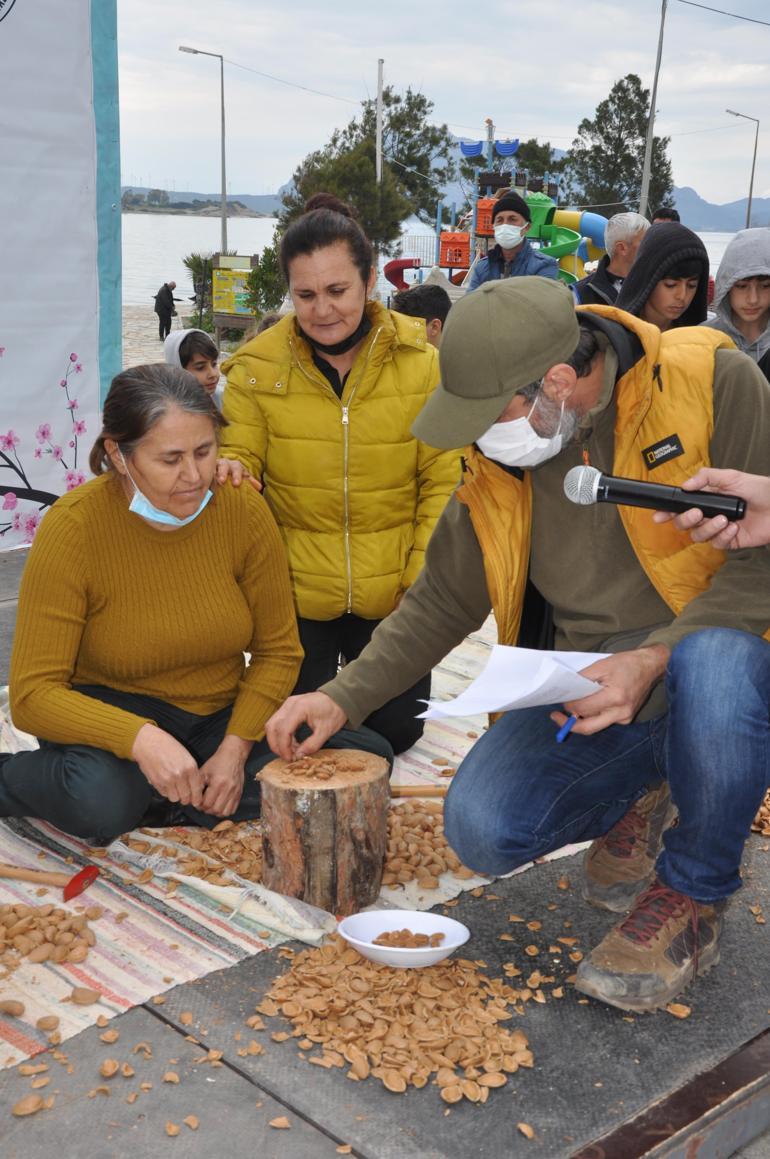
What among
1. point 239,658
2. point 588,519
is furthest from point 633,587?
point 239,658

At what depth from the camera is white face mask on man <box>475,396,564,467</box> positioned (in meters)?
2.49

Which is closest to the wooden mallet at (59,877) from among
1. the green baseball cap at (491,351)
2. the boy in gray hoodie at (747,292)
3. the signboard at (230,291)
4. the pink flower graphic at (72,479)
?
the green baseball cap at (491,351)

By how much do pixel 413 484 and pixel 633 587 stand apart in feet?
4.33

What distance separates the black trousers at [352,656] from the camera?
3811mm

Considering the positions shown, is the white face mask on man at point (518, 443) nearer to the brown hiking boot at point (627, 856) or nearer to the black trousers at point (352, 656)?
the brown hiking boot at point (627, 856)

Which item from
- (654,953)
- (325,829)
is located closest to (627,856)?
(654,953)

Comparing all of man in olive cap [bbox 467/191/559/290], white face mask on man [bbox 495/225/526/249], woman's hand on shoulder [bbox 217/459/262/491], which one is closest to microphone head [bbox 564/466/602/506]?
woman's hand on shoulder [bbox 217/459/262/491]

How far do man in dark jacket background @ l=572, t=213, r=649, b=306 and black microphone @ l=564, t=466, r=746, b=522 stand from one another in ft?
13.3

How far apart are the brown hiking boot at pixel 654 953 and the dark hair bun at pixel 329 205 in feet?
8.15

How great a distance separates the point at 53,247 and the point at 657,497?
4345 millimetres

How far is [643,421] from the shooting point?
2529mm

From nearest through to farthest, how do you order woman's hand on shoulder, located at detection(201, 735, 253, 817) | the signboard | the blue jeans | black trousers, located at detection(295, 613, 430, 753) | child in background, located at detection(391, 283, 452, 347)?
the blue jeans, woman's hand on shoulder, located at detection(201, 735, 253, 817), black trousers, located at detection(295, 613, 430, 753), child in background, located at detection(391, 283, 452, 347), the signboard

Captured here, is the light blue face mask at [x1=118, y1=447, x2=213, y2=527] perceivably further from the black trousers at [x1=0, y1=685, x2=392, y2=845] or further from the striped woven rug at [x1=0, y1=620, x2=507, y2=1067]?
the striped woven rug at [x1=0, y1=620, x2=507, y2=1067]

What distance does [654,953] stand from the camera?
2.44 meters
